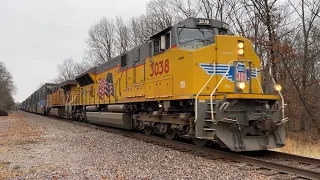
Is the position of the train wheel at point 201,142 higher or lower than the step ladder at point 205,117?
lower

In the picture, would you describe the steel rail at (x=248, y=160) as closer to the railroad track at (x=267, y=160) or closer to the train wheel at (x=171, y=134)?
the railroad track at (x=267, y=160)

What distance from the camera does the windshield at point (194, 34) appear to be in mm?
8930

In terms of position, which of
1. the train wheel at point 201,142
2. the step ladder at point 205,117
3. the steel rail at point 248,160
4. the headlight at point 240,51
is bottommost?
the steel rail at point 248,160

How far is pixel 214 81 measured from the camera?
330 inches

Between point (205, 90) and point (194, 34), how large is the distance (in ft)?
6.37

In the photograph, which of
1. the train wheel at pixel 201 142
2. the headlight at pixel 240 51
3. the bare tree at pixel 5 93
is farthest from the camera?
the bare tree at pixel 5 93

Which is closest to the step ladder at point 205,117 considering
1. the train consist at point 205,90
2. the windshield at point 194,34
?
the train consist at point 205,90

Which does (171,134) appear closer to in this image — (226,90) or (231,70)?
(226,90)

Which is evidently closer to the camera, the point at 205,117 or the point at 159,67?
the point at 205,117

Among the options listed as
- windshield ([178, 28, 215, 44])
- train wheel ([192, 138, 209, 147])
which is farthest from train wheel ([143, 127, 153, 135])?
windshield ([178, 28, 215, 44])

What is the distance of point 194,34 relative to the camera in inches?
364

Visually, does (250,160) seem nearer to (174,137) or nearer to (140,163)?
(140,163)

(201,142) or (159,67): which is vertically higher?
(159,67)

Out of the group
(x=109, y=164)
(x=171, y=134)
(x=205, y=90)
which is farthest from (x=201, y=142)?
(x=109, y=164)
